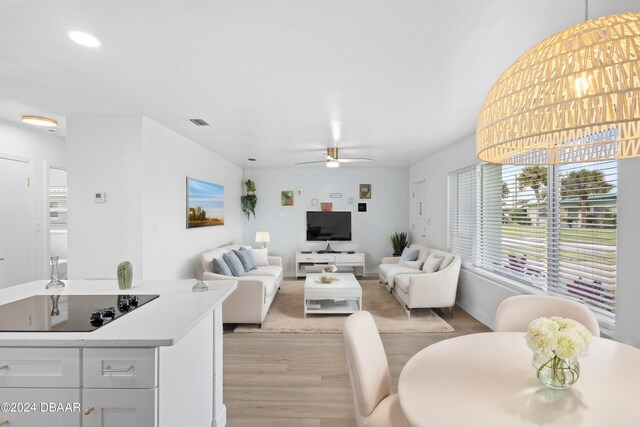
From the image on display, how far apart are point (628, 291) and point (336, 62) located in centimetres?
233

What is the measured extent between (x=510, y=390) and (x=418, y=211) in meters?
5.31

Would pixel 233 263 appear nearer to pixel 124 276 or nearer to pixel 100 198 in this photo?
pixel 100 198

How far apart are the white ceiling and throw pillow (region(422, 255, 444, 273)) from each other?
2.00m

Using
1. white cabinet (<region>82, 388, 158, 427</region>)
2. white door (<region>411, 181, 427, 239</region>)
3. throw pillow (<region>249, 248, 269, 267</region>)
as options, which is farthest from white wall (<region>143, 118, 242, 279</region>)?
white door (<region>411, 181, 427, 239</region>)

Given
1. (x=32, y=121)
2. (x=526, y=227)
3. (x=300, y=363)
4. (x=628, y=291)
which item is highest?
(x=32, y=121)

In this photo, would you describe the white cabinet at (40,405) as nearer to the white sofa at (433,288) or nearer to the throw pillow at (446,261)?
the white sofa at (433,288)

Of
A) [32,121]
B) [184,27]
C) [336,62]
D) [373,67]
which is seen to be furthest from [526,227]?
[32,121]

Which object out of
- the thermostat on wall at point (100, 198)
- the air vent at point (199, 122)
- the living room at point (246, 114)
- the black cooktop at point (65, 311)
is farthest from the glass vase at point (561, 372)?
the thermostat on wall at point (100, 198)

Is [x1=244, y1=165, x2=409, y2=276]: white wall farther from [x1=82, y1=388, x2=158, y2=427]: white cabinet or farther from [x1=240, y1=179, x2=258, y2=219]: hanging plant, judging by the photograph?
[x1=82, y1=388, x2=158, y2=427]: white cabinet

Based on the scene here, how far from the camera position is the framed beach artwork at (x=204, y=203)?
169 inches

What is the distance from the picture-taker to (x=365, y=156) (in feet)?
18.2

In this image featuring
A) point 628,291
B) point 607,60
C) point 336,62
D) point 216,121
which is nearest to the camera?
point 607,60

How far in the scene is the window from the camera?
223cm

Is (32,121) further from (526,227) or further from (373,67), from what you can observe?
(526,227)
